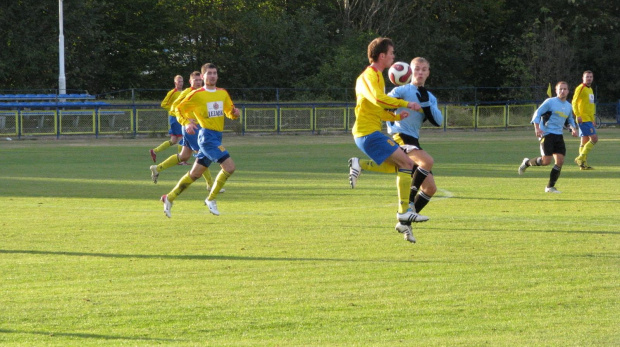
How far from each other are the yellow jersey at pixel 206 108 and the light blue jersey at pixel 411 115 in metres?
2.65

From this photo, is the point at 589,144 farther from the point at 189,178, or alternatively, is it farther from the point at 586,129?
the point at 189,178

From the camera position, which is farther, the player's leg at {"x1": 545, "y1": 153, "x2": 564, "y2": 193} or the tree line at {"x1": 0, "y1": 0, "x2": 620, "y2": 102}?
the tree line at {"x1": 0, "y1": 0, "x2": 620, "y2": 102}

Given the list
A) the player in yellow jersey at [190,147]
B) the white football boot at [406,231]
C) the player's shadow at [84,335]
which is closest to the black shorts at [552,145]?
the player in yellow jersey at [190,147]

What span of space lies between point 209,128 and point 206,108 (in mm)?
275

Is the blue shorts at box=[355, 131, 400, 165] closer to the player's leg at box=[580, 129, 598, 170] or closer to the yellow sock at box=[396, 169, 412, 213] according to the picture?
the yellow sock at box=[396, 169, 412, 213]

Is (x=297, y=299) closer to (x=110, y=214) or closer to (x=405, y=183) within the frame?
(x=405, y=183)

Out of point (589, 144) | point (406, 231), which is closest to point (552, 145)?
point (589, 144)

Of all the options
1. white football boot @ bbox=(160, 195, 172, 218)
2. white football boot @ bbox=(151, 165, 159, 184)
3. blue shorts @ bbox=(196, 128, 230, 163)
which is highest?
blue shorts @ bbox=(196, 128, 230, 163)

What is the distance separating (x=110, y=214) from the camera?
12.5 metres

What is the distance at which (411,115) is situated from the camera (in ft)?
34.6

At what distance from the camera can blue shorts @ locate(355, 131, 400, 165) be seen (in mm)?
9438

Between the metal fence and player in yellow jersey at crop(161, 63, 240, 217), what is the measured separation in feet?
79.3

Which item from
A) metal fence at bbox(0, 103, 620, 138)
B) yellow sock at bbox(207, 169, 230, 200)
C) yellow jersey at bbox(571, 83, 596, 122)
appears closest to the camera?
yellow sock at bbox(207, 169, 230, 200)

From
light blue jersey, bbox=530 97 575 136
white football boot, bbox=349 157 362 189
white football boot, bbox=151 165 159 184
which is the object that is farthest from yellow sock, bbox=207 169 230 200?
light blue jersey, bbox=530 97 575 136
